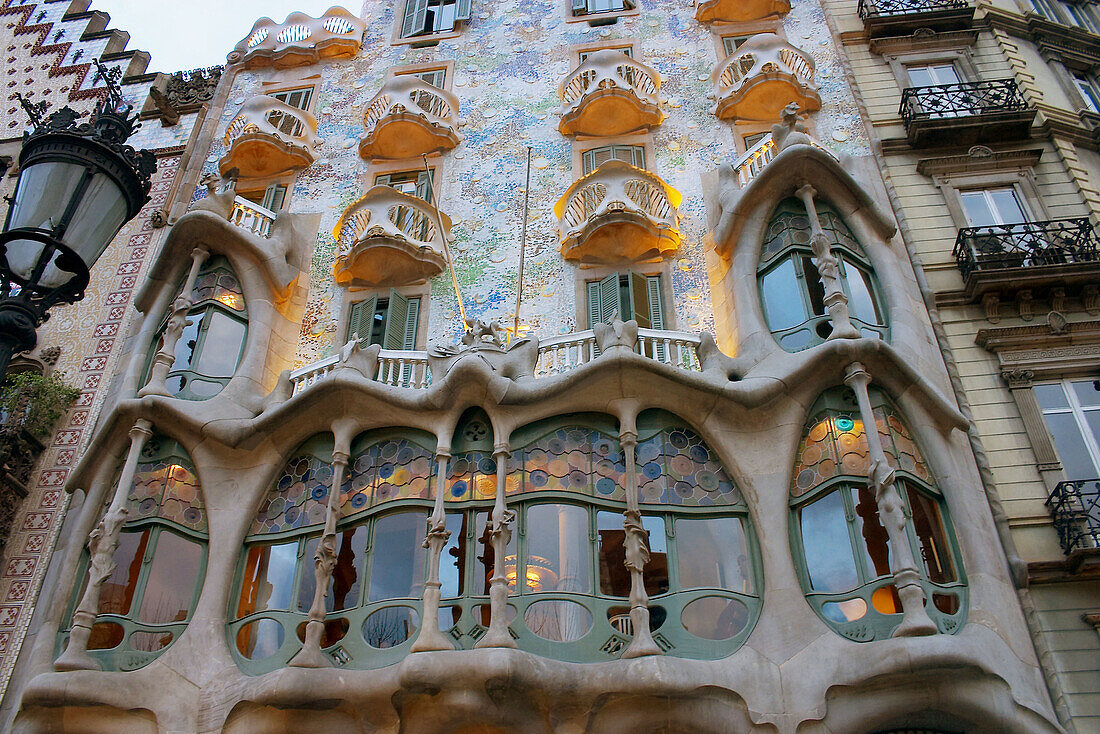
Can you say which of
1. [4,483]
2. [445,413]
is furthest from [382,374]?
[4,483]

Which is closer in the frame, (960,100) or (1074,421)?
(1074,421)

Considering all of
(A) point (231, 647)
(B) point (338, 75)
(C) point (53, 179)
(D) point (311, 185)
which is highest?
(B) point (338, 75)

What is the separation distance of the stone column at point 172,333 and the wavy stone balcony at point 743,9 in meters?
12.1

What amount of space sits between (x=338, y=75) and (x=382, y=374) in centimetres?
1026

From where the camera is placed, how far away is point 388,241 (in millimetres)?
16062

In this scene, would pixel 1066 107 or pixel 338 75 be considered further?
pixel 338 75

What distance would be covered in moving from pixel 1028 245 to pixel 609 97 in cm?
801

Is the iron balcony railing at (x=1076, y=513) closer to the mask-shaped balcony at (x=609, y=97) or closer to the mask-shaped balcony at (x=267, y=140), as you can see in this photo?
the mask-shaped balcony at (x=609, y=97)

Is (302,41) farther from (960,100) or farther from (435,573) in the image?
(435,573)

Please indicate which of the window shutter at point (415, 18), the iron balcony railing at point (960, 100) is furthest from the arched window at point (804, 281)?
the window shutter at point (415, 18)

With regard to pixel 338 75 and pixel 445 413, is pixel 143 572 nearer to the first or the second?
pixel 445 413

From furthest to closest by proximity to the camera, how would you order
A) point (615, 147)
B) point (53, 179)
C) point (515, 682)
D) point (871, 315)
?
point (615, 147), point (871, 315), point (515, 682), point (53, 179)

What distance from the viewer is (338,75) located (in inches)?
837

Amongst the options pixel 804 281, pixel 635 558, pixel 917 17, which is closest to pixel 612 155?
pixel 804 281
